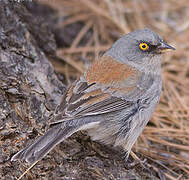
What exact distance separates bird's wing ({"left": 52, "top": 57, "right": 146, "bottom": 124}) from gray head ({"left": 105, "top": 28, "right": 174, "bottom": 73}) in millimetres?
158

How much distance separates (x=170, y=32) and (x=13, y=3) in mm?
2685

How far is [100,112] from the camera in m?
2.78

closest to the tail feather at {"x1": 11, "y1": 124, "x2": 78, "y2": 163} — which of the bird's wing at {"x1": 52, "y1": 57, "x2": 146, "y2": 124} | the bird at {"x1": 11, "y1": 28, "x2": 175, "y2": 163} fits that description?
the bird at {"x1": 11, "y1": 28, "x2": 175, "y2": 163}

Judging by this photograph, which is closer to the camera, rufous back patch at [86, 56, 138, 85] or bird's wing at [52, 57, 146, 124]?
bird's wing at [52, 57, 146, 124]

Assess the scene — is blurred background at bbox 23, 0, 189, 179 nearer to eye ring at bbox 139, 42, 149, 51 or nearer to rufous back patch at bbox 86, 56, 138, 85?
rufous back patch at bbox 86, 56, 138, 85

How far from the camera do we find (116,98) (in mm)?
2914

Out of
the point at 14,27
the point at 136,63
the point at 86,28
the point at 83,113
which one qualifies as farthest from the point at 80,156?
the point at 86,28

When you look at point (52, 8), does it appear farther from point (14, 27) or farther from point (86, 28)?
point (14, 27)

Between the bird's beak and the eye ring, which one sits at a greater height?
the eye ring

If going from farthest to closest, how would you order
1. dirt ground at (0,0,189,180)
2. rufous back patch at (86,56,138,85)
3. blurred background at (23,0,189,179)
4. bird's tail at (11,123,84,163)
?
blurred background at (23,0,189,179), rufous back patch at (86,56,138,85), dirt ground at (0,0,189,180), bird's tail at (11,123,84,163)

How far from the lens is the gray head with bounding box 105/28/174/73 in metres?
3.23

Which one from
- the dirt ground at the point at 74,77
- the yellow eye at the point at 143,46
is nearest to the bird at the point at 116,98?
the yellow eye at the point at 143,46

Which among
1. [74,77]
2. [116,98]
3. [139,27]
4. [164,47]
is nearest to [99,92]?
[116,98]

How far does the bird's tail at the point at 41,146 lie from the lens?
2338 millimetres
